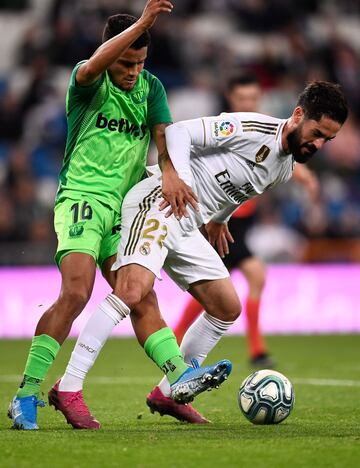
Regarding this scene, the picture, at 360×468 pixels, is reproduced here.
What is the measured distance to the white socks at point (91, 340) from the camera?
5734 millimetres

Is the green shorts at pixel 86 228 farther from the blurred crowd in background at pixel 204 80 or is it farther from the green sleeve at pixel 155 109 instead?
the blurred crowd in background at pixel 204 80

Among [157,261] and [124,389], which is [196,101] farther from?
[157,261]

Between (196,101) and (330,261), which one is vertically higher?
(196,101)

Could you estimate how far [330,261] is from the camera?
562 inches

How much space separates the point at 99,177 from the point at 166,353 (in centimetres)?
103

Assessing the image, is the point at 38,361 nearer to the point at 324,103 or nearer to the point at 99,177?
the point at 99,177

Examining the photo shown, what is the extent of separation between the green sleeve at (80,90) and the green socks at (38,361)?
4.32 feet

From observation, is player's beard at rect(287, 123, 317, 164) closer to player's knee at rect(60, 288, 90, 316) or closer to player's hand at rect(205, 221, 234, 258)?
player's hand at rect(205, 221, 234, 258)

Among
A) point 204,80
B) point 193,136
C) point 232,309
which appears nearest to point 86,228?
point 193,136

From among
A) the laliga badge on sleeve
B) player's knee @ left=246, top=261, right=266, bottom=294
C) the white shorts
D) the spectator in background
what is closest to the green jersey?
the white shorts

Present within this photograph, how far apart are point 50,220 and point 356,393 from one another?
270 inches

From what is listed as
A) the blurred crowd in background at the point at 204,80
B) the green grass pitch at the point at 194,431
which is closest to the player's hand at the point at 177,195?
the green grass pitch at the point at 194,431

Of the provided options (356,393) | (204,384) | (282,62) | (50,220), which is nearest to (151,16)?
(204,384)

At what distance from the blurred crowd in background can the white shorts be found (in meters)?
7.46
